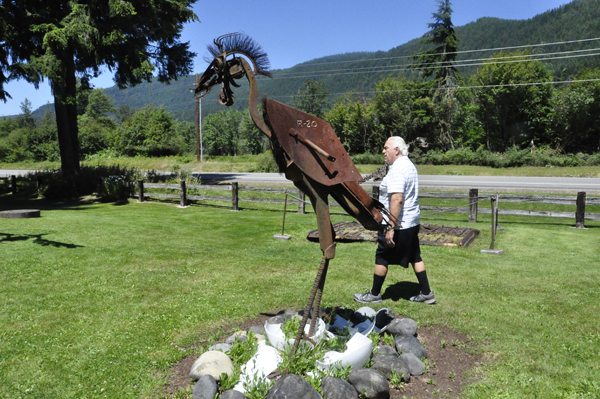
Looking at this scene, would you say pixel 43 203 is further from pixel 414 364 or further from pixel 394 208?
pixel 414 364

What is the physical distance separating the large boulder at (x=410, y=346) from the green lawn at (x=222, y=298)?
545 millimetres

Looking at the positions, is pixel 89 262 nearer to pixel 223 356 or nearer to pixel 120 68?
pixel 223 356

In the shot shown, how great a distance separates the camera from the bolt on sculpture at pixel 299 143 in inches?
131

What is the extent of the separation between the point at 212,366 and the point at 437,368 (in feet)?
6.49

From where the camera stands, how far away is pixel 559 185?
18.2 metres

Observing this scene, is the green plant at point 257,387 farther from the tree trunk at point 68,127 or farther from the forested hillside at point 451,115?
the forested hillside at point 451,115

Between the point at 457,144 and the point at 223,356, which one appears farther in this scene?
the point at 457,144

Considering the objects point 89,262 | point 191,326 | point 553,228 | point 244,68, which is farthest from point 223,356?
point 553,228

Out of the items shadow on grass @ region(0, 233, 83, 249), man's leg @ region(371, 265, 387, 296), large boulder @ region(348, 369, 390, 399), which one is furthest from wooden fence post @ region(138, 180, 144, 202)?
large boulder @ region(348, 369, 390, 399)

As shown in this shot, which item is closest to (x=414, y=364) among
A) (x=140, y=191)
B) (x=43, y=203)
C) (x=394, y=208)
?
(x=394, y=208)

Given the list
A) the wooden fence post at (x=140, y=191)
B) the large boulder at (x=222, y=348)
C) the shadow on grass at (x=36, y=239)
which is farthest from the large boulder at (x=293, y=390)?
the wooden fence post at (x=140, y=191)

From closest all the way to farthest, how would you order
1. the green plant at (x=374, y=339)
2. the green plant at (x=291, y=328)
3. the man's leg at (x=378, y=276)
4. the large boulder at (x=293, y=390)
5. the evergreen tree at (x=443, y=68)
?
the large boulder at (x=293, y=390), the green plant at (x=291, y=328), the green plant at (x=374, y=339), the man's leg at (x=378, y=276), the evergreen tree at (x=443, y=68)

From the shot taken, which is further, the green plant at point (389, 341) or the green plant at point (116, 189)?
the green plant at point (116, 189)

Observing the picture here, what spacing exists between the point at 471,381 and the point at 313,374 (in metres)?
1.33
